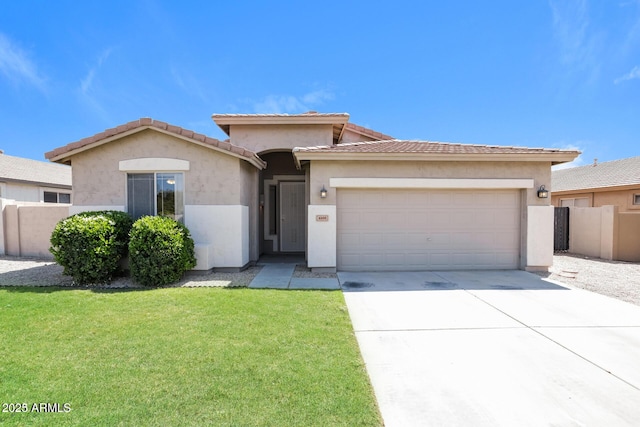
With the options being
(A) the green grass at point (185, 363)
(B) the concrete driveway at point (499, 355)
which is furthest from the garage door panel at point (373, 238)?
(A) the green grass at point (185, 363)

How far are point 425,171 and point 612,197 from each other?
16.4m

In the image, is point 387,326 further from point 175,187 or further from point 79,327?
point 175,187

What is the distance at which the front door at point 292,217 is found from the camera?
12.7 meters

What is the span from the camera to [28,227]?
1168 centimetres

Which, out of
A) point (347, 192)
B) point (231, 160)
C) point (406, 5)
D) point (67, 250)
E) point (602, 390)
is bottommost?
point (602, 390)

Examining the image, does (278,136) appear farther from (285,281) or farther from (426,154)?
(285,281)

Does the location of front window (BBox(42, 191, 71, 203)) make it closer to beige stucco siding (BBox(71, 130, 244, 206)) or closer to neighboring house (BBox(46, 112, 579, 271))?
neighboring house (BBox(46, 112, 579, 271))

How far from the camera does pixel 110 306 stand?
5836 millimetres

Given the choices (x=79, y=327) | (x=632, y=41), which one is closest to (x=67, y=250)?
(x=79, y=327)

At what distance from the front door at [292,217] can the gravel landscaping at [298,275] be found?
3.14 meters

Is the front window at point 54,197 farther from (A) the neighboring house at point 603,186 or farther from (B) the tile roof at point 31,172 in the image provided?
(A) the neighboring house at point 603,186

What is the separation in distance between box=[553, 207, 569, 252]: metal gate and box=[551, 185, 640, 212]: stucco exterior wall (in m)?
5.73

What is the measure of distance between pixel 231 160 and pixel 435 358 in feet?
23.8

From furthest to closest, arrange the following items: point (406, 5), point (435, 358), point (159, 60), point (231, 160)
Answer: point (159, 60) → point (406, 5) → point (231, 160) → point (435, 358)
